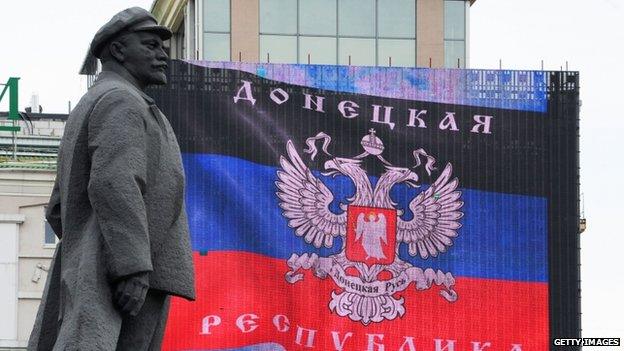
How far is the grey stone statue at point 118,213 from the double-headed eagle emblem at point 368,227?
4705 centimetres

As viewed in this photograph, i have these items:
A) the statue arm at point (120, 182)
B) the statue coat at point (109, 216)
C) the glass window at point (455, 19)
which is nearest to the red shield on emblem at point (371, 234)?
the glass window at point (455, 19)

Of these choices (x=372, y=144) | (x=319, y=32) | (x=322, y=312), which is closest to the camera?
(x=322, y=312)

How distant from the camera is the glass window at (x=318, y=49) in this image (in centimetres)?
6969

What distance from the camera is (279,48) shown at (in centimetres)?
6988

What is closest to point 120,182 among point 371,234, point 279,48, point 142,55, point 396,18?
point 142,55

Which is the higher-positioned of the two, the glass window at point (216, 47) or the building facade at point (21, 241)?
the glass window at point (216, 47)

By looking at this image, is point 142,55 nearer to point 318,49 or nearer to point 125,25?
point 125,25

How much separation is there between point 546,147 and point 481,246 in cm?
313

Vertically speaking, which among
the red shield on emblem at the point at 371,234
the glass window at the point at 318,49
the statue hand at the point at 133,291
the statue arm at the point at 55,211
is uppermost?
the glass window at the point at 318,49

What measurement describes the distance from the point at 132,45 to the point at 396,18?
188 feet

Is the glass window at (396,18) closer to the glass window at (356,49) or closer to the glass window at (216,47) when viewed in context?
the glass window at (356,49)

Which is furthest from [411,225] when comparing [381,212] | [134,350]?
[134,350]

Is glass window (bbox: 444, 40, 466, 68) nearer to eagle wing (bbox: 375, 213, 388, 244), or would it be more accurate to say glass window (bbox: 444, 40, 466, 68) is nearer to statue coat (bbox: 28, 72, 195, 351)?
eagle wing (bbox: 375, 213, 388, 244)

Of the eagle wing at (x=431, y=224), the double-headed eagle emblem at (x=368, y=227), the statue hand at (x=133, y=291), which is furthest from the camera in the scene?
the eagle wing at (x=431, y=224)
